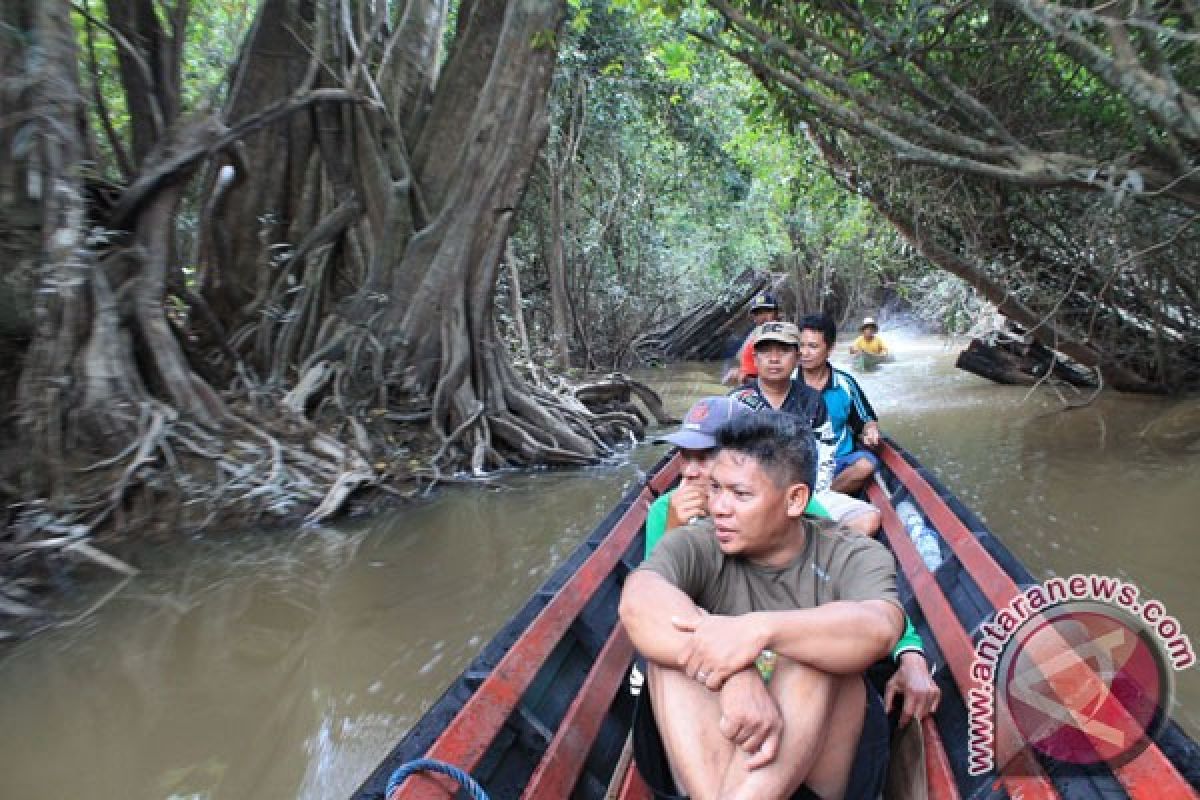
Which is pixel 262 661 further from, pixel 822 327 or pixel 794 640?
pixel 822 327

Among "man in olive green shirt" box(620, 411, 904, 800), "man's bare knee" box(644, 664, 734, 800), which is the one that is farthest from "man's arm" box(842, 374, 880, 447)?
"man's bare knee" box(644, 664, 734, 800)

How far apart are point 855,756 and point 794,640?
1.27 ft

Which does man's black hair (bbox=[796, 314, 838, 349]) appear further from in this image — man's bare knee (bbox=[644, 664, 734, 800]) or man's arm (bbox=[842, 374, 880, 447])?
man's bare knee (bbox=[644, 664, 734, 800])

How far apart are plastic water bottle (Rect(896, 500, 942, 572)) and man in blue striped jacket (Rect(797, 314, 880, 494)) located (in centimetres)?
29

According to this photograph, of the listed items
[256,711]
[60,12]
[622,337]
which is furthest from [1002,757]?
[622,337]

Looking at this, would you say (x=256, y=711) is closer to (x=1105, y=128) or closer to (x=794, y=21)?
(x=794, y=21)

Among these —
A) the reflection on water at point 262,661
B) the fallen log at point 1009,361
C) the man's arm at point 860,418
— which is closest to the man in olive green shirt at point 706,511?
the reflection on water at point 262,661

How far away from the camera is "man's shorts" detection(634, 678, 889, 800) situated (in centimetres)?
163

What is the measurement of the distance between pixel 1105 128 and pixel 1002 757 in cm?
587

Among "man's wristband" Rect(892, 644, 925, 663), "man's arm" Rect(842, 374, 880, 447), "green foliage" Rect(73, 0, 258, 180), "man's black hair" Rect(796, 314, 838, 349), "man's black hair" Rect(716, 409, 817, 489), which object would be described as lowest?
"man's wristband" Rect(892, 644, 925, 663)

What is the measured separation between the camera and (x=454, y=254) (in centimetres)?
647

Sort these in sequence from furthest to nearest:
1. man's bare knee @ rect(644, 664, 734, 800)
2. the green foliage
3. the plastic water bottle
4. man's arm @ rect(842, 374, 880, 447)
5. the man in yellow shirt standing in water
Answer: the man in yellow shirt standing in water → the green foliage → man's arm @ rect(842, 374, 880, 447) → the plastic water bottle → man's bare knee @ rect(644, 664, 734, 800)

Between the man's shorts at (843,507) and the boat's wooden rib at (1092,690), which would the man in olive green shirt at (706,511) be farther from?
the man's shorts at (843,507)

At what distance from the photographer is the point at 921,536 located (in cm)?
342
